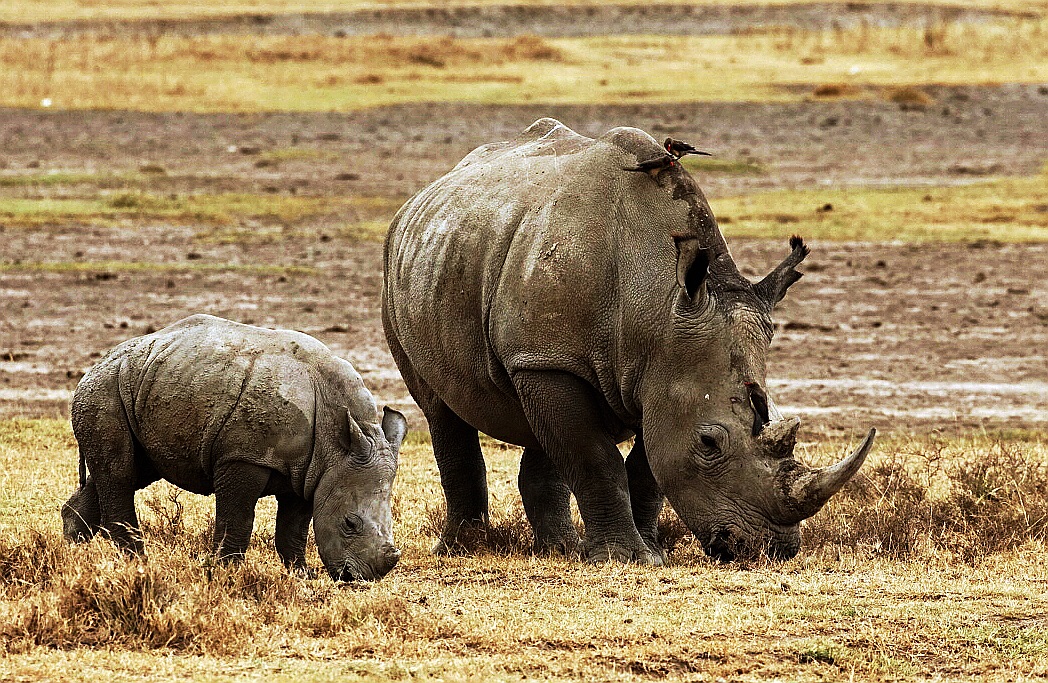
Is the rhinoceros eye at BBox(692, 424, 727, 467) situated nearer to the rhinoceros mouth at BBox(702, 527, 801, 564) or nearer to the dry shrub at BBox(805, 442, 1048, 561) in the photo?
the rhinoceros mouth at BBox(702, 527, 801, 564)

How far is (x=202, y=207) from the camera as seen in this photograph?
2766 centimetres

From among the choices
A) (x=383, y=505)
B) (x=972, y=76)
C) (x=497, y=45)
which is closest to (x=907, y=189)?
(x=972, y=76)

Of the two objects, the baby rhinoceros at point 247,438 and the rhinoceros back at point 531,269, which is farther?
the rhinoceros back at point 531,269

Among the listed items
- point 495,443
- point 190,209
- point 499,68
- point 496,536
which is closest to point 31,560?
point 496,536

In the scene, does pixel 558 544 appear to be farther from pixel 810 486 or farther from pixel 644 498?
pixel 810 486

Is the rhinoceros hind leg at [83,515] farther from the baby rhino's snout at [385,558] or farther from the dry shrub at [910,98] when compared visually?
the dry shrub at [910,98]

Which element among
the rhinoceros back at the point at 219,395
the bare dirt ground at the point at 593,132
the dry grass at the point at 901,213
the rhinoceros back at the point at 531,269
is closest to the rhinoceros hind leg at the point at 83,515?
the rhinoceros back at the point at 219,395

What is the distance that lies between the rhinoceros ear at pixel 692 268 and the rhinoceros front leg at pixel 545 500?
1587mm

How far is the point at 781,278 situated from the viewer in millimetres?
8859

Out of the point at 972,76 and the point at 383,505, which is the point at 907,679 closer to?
the point at 383,505

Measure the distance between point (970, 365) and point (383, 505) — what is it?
9.62 m

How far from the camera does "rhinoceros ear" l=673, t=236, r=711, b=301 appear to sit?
8.46m

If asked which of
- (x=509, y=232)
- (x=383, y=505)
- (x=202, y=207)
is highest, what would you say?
(x=509, y=232)

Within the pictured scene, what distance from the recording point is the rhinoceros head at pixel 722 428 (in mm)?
8258
